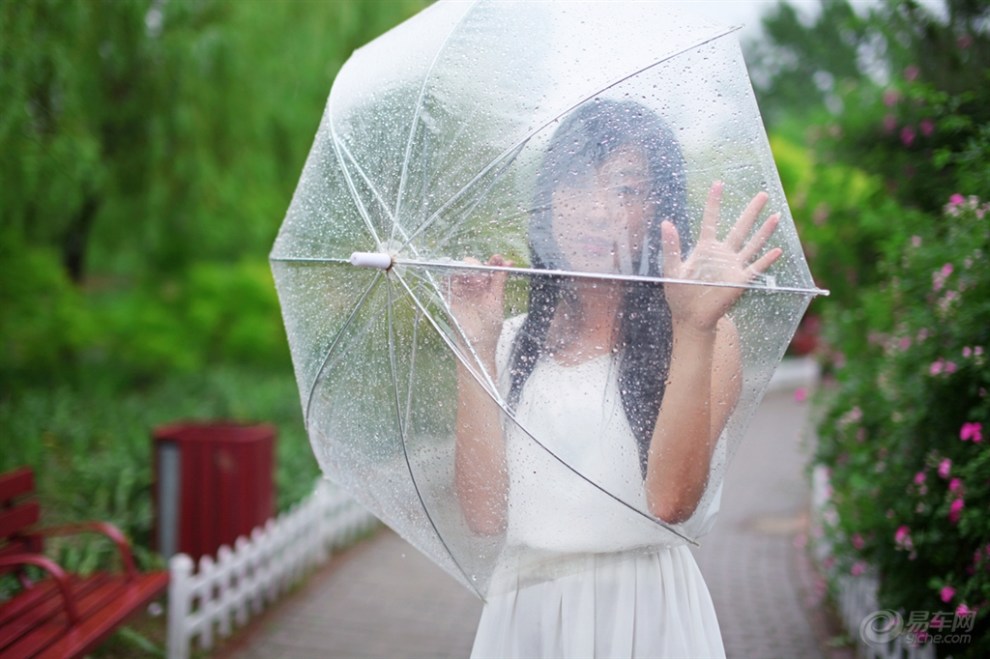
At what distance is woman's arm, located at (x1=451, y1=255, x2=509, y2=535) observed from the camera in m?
2.24

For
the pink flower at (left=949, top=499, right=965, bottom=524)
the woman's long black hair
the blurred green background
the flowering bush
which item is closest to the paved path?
the blurred green background

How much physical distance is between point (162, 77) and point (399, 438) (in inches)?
245

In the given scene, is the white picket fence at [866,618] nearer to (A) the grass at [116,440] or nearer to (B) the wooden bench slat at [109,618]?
(B) the wooden bench slat at [109,618]

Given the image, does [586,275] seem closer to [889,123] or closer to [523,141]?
[523,141]

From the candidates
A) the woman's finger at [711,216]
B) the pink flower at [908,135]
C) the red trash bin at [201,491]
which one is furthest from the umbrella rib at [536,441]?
the pink flower at [908,135]

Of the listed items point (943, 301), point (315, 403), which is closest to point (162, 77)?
point (315, 403)

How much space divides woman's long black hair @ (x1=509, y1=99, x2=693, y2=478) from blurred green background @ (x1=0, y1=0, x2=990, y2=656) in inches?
66.8

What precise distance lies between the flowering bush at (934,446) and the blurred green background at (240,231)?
0.02 metres

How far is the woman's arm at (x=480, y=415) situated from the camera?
2.24 metres

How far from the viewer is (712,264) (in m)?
2.08

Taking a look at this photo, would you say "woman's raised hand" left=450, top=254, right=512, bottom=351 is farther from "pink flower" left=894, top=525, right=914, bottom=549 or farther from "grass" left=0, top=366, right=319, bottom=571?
"grass" left=0, top=366, right=319, bottom=571

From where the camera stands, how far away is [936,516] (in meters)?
3.53

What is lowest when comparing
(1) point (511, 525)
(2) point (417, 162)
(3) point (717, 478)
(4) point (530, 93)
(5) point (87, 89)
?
(1) point (511, 525)

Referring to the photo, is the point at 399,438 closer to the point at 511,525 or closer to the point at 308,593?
the point at 511,525
